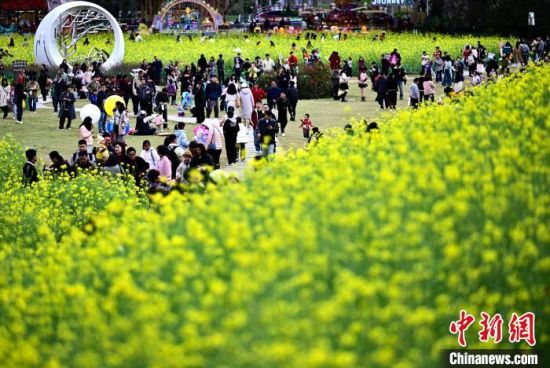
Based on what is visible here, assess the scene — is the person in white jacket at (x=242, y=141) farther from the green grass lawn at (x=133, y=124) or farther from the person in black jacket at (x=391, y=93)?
the person in black jacket at (x=391, y=93)

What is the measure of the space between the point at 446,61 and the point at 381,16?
108 ft

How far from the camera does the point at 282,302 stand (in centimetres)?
845

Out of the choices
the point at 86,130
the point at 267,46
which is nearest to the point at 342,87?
the point at 86,130

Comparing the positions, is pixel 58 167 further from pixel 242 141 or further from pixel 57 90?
pixel 57 90

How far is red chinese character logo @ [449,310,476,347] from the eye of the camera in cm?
927

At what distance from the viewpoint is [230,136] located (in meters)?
23.1

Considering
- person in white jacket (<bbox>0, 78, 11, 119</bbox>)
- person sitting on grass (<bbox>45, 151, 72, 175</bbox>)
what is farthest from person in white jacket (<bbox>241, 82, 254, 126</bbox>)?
person in white jacket (<bbox>0, 78, 11, 119</bbox>)

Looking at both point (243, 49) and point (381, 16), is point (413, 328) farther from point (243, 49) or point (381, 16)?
point (381, 16)

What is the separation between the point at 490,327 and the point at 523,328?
26 cm

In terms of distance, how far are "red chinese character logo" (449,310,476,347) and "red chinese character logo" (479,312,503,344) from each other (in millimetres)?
117

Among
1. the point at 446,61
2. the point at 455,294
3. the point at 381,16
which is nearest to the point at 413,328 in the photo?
the point at 455,294

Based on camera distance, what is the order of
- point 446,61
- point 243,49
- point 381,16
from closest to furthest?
point 446,61, point 243,49, point 381,16

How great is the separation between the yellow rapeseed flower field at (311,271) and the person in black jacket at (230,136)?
416 inches

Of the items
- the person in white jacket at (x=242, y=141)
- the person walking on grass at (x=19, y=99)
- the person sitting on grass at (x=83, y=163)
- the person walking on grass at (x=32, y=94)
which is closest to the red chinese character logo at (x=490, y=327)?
the person sitting on grass at (x=83, y=163)
